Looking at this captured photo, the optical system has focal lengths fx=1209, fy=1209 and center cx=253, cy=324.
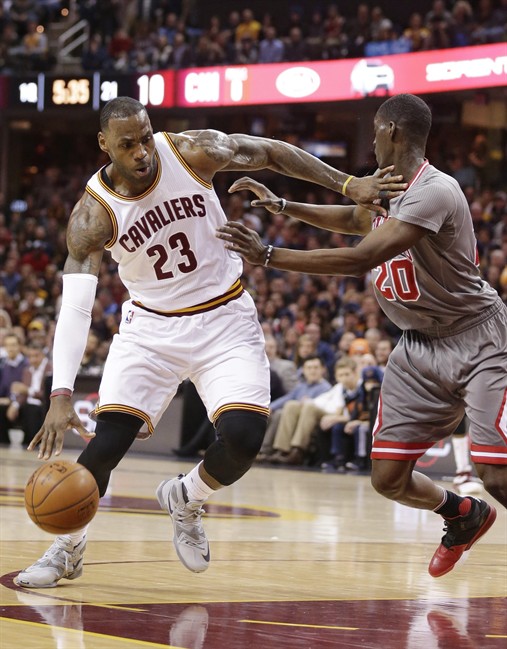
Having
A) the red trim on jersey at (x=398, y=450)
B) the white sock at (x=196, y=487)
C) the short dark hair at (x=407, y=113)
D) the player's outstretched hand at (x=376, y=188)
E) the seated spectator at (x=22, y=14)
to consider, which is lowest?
the white sock at (x=196, y=487)

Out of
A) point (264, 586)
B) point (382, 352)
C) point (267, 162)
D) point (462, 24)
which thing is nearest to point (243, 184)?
point (267, 162)

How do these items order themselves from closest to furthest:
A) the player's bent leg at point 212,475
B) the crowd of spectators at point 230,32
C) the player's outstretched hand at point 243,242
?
the player's outstretched hand at point 243,242 → the player's bent leg at point 212,475 → the crowd of spectators at point 230,32

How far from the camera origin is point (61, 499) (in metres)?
5.30

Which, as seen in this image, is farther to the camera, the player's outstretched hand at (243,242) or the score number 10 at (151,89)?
the score number 10 at (151,89)

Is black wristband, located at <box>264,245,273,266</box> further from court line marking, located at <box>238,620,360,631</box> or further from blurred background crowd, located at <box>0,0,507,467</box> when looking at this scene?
blurred background crowd, located at <box>0,0,507,467</box>

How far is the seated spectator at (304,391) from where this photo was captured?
14305 millimetres

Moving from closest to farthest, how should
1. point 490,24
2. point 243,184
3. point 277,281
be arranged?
point 243,184 → point 277,281 → point 490,24

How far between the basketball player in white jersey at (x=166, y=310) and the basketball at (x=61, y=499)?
1.19 feet

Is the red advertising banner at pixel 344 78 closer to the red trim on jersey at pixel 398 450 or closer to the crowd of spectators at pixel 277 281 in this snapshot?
the crowd of spectators at pixel 277 281

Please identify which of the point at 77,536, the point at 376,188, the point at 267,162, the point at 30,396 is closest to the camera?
the point at 376,188

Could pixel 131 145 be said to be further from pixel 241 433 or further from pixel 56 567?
pixel 56 567

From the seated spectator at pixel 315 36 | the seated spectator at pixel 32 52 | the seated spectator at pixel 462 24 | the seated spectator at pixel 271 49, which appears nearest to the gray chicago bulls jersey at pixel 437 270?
the seated spectator at pixel 462 24

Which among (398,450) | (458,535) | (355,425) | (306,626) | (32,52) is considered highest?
(32,52)

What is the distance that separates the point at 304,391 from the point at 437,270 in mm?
8963
